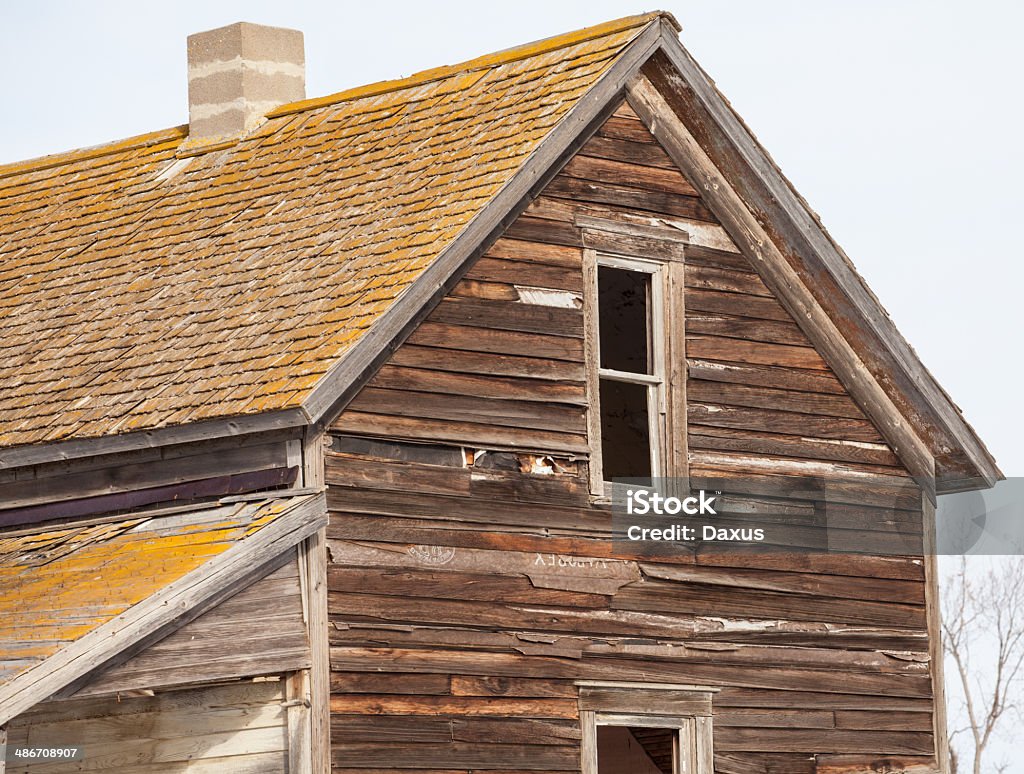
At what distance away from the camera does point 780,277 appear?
15.9m

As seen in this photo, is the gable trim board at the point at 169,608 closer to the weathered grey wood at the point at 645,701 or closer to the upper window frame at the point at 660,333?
the weathered grey wood at the point at 645,701

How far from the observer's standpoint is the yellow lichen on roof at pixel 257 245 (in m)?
13.4

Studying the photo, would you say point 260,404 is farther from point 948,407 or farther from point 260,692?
point 948,407

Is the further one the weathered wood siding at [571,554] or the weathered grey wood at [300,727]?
the weathered wood siding at [571,554]

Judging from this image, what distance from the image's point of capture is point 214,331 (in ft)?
46.1

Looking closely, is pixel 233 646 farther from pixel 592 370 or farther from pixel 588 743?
pixel 592 370

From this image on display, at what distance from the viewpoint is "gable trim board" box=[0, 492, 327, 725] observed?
35.7 ft

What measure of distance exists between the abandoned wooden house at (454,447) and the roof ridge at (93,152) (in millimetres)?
1236

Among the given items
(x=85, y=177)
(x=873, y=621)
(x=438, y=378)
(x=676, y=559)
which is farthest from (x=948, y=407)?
(x=85, y=177)

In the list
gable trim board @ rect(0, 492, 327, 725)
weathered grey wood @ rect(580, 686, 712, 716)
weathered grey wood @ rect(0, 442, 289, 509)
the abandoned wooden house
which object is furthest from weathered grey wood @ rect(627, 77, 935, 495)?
gable trim board @ rect(0, 492, 327, 725)

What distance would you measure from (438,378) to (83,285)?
3789 millimetres

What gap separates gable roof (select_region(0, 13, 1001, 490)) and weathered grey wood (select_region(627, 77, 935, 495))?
5 centimetres

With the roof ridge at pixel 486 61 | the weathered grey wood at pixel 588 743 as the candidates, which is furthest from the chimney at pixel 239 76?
the weathered grey wood at pixel 588 743

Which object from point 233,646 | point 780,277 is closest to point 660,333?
point 780,277
